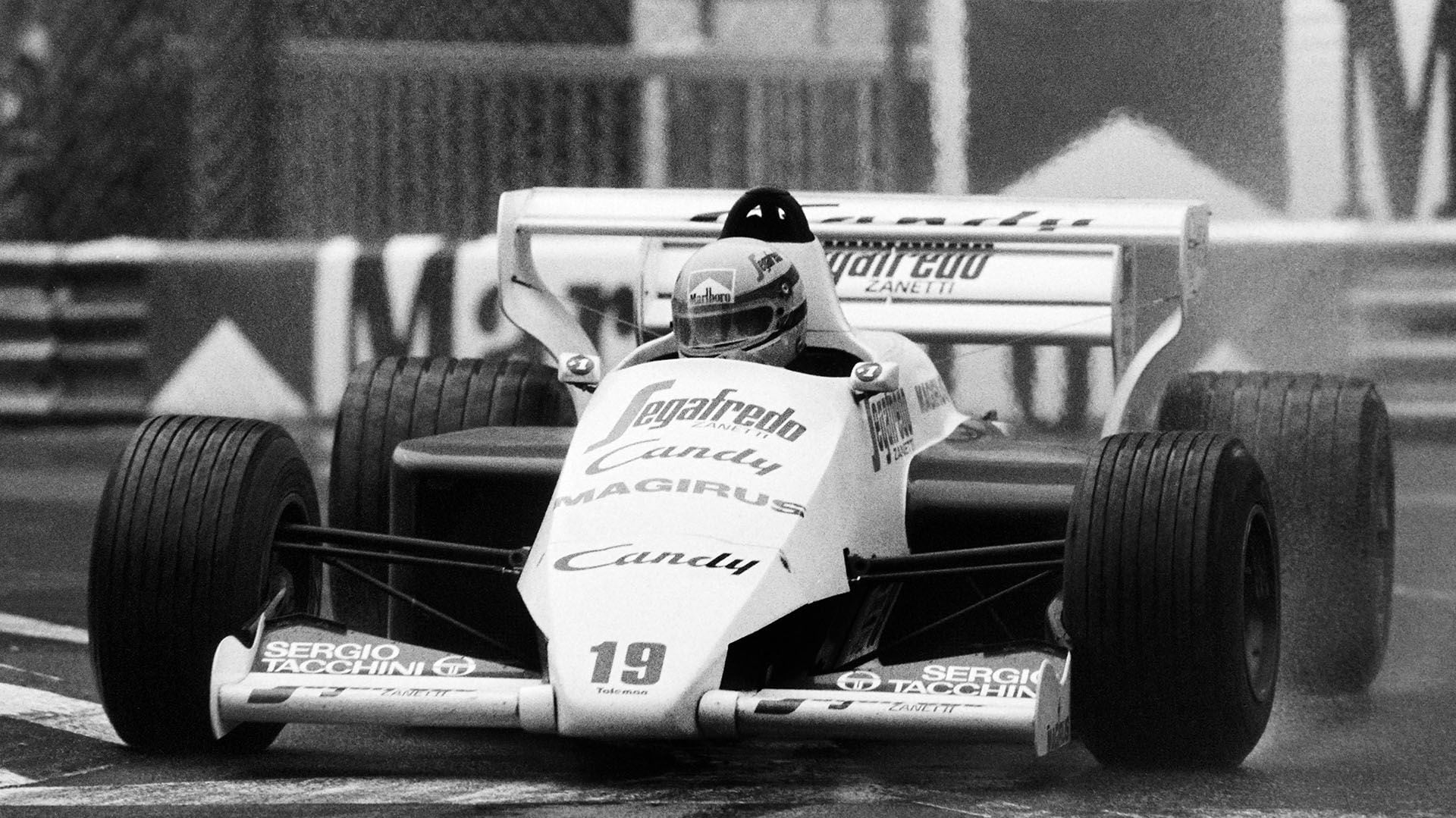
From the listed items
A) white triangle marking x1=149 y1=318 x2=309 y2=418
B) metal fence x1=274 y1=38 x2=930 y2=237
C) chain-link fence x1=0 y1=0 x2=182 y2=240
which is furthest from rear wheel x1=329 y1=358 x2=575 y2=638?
chain-link fence x1=0 y1=0 x2=182 y2=240

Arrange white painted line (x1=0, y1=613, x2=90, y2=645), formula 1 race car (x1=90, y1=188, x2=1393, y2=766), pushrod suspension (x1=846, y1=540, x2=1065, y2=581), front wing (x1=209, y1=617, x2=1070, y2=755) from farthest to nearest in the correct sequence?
1. white painted line (x1=0, y1=613, x2=90, y2=645)
2. pushrod suspension (x1=846, y1=540, x2=1065, y2=581)
3. formula 1 race car (x1=90, y1=188, x2=1393, y2=766)
4. front wing (x1=209, y1=617, x2=1070, y2=755)

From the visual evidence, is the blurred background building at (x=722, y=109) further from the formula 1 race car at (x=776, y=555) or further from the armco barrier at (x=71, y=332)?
the formula 1 race car at (x=776, y=555)

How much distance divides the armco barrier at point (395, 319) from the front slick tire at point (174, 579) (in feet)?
20.9

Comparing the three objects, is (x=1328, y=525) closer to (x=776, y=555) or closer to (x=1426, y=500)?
(x=776, y=555)

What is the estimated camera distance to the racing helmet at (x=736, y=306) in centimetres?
710

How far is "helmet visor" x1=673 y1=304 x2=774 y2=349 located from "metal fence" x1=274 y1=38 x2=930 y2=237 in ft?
25.4

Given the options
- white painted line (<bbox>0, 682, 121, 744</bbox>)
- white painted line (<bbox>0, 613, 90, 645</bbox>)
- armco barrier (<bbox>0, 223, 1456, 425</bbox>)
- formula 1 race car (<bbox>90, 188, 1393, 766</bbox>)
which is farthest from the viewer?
armco barrier (<bbox>0, 223, 1456, 425</bbox>)

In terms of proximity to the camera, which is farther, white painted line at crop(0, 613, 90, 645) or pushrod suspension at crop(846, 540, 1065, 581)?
white painted line at crop(0, 613, 90, 645)

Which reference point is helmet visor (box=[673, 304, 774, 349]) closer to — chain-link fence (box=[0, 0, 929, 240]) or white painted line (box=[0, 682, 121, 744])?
white painted line (box=[0, 682, 121, 744])

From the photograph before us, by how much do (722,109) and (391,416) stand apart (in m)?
7.32

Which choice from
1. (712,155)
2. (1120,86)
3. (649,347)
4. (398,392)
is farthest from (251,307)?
(649,347)

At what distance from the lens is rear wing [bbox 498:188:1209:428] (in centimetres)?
815

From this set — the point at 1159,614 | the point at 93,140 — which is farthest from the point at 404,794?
the point at 93,140

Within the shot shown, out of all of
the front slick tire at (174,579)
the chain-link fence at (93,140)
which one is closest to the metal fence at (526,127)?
the chain-link fence at (93,140)
